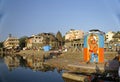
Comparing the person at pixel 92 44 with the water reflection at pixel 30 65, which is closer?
the person at pixel 92 44

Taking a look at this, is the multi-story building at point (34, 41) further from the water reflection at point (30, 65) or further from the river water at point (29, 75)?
the river water at point (29, 75)

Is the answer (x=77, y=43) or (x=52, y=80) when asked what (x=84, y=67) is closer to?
(x=52, y=80)

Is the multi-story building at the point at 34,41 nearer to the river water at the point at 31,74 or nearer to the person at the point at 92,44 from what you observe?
the river water at the point at 31,74

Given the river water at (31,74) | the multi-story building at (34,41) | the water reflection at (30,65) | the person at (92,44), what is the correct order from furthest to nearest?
the multi-story building at (34,41)
the water reflection at (30,65)
the person at (92,44)
the river water at (31,74)

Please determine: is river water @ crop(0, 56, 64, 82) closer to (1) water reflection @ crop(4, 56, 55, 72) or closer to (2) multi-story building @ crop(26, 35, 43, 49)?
(1) water reflection @ crop(4, 56, 55, 72)

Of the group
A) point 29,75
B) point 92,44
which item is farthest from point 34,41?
point 29,75

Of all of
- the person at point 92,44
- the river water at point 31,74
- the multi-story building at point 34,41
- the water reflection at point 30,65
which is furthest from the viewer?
the multi-story building at point 34,41

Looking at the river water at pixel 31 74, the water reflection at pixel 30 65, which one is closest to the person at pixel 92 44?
the river water at pixel 31 74

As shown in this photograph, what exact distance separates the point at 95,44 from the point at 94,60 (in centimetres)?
98

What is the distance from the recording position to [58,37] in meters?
40.7

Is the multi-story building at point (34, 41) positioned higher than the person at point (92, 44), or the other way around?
the multi-story building at point (34, 41)

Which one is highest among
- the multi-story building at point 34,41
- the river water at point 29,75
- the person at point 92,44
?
the multi-story building at point 34,41

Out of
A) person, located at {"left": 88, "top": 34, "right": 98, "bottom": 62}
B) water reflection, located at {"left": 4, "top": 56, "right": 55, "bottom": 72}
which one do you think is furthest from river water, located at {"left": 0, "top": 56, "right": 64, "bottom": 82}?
person, located at {"left": 88, "top": 34, "right": 98, "bottom": 62}

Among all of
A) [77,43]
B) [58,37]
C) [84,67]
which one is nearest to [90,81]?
[84,67]
